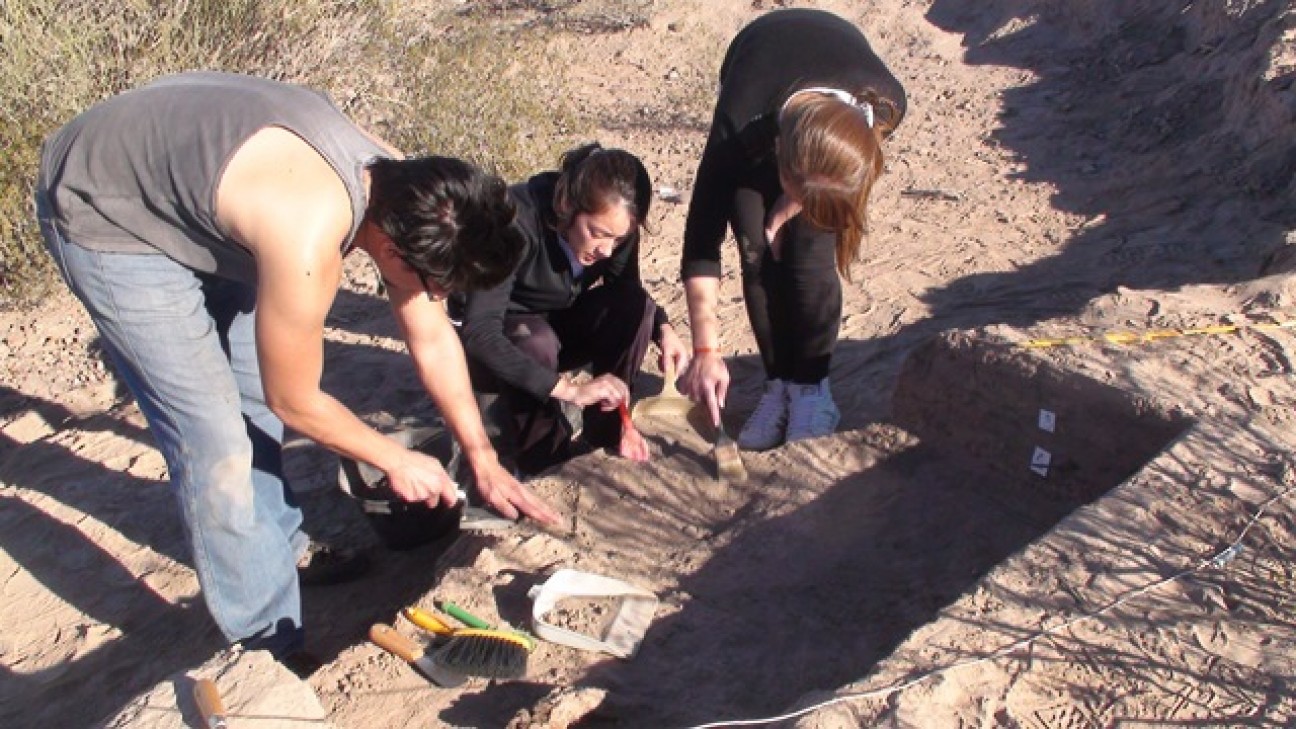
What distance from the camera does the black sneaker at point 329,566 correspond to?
11.6ft

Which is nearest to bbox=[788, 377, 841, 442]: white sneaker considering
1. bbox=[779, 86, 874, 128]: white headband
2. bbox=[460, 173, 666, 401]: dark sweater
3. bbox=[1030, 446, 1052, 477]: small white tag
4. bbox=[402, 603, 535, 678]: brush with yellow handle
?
bbox=[460, 173, 666, 401]: dark sweater

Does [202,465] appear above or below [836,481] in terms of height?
above

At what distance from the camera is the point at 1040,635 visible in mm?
2236

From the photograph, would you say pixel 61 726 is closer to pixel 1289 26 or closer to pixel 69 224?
pixel 69 224

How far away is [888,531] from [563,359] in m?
1.25

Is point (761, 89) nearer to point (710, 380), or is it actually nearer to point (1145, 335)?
point (710, 380)

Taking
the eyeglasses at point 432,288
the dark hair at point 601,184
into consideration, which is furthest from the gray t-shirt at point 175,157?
the dark hair at point 601,184

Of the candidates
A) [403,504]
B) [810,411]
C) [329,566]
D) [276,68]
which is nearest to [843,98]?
[810,411]

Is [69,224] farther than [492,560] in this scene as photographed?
No

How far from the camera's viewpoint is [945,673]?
216cm

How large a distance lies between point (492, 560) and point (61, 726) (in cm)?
133

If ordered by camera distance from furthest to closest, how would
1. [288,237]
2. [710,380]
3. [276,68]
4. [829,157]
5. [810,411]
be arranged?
[276,68]
[810,411]
[710,380]
[829,157]
[288,237]

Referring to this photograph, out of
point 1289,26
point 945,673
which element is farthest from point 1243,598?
point 1289,26

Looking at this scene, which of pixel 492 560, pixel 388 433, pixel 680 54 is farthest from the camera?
pixel 680 54
